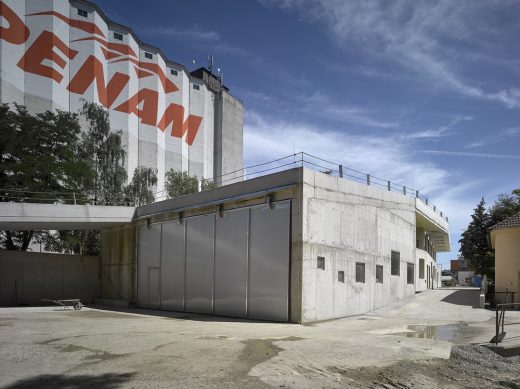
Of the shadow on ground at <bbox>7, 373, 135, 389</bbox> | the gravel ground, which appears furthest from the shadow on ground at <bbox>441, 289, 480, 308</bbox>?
the shadow on ground at <bbox>7, 373, 135, 389</bbox>

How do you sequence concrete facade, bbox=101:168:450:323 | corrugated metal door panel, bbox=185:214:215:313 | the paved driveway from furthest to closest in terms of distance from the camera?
corrugated metal door panel, bbox=185:214:215:313
concrete facade, bbox=101:168:450:323
the paved driveway

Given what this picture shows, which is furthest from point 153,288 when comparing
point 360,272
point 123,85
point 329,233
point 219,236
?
point 123,85

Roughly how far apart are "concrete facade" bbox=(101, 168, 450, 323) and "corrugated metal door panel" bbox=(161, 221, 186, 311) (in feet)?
0.99

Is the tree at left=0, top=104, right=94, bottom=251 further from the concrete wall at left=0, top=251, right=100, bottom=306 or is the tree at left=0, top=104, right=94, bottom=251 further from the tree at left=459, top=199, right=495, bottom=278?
the tree at left=459, top=199, right=495, bottom=278

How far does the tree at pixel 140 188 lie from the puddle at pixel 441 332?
Result: 3032cm

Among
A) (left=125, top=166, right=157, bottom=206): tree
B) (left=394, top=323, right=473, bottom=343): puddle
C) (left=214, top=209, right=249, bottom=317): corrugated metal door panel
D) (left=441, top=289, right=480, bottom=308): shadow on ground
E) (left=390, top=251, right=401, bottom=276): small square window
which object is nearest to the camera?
(left=394, top=323, right=473, bottom=343): puddle

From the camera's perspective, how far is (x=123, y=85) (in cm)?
5325

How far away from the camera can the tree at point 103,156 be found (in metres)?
41.5

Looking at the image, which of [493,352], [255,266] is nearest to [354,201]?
[255,266]

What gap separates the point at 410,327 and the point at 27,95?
39156 mm

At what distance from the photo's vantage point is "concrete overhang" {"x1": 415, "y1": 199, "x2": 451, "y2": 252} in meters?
30.5

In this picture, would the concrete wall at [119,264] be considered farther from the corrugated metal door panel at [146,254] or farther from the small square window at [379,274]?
the small square window at [379,274]

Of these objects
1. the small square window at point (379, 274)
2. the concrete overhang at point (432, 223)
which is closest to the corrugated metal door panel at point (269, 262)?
the small square window at point (379, 274)

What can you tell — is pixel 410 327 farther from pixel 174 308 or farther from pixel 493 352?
pixel 174 308
